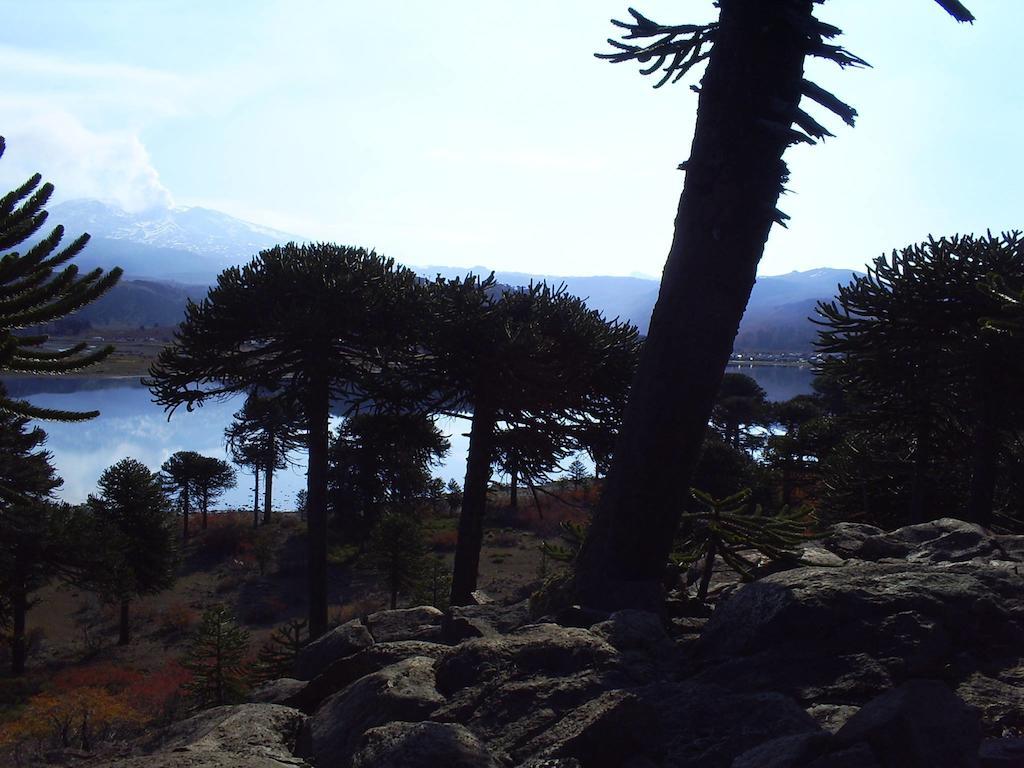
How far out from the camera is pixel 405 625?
20.8 feet

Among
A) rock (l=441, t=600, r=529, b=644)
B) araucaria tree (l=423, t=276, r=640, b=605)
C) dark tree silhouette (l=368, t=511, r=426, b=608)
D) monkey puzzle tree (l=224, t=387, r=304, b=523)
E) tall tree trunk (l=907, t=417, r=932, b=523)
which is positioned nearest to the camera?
rock (l=441, t=600, r=529, b=644)

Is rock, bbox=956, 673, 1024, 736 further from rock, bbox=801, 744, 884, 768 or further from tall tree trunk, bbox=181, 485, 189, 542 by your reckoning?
tall tree trunk, bbox=181, 485, 189, 542

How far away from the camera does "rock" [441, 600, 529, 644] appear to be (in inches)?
209

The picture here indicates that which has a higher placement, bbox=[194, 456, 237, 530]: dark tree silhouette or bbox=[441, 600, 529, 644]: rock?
bbox=[441, 600, 529, 644]: rock

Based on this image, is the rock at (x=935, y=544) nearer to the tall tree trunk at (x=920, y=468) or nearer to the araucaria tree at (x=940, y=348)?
the araucaria tree at (x=940, y=348)

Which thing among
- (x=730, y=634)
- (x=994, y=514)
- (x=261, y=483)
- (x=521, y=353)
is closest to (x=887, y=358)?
(x=994, y=514)

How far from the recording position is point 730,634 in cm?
428

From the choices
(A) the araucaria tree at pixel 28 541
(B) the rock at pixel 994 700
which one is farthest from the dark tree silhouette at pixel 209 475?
A: (B) the rock at pixel 994 700

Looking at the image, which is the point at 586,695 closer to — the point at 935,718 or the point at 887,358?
the point at 935,718

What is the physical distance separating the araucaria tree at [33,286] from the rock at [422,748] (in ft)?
10.3

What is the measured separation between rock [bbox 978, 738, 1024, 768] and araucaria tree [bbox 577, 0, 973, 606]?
9.14 feet

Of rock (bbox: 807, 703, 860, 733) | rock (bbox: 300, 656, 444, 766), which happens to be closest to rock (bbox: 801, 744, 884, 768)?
rock (bbox: 807, 703, 860, 733)

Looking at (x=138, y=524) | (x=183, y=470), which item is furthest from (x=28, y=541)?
(x=183, y=470)

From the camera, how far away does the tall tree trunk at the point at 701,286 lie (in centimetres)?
567
